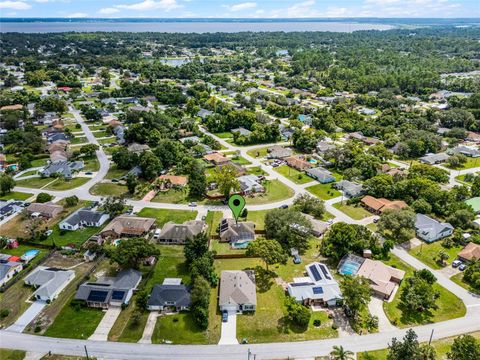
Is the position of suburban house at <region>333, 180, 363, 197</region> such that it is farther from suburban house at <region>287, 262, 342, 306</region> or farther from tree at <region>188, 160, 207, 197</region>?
tree at <region>188, 160, 207, 197</region>

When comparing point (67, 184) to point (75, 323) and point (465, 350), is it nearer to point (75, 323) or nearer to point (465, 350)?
point (75, 323)

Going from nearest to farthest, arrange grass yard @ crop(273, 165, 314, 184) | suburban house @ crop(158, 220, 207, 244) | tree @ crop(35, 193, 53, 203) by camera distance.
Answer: suburban house @ crop(158, 220, 207, 244) < tree @ crop(35, 193, 53, 203) < grass yard @ crop(273, 165, 314, 184)

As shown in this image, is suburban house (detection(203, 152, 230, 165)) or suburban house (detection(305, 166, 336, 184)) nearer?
suburban house (detection(305, 166, 336, 184))

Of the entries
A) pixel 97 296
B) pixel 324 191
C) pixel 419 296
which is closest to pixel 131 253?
pixel 97 296

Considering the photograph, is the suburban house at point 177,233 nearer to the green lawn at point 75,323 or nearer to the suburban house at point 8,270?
the green lawn at point 75,323

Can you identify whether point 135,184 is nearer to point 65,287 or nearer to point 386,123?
point 65,287

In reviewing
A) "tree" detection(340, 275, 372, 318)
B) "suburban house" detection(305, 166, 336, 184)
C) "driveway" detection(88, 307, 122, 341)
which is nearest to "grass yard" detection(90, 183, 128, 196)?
"driveway" detection(88, 307, 122, 341)
